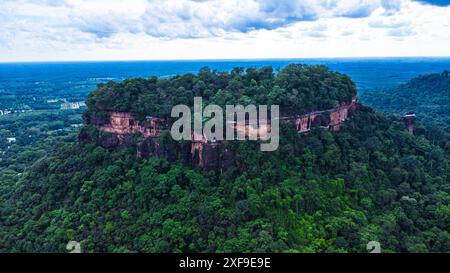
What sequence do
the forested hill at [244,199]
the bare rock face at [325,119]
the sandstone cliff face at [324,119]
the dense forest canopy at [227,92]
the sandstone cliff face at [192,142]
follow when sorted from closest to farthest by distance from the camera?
the forested hill at [244,199]
the sandstone cliff face at [192,142]
the dense forest canopy at [227,92]
the sandstone cliff face at [324,119]
the bare rock face at [325,119]

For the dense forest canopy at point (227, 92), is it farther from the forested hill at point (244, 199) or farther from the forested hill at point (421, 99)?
the forested hill at point (421, 99)

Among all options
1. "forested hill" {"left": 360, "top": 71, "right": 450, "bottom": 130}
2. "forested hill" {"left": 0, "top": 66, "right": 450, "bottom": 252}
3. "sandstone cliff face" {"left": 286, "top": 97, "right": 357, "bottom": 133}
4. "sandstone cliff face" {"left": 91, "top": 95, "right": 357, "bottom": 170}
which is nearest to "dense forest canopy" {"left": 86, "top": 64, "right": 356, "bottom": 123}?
"forested hill" {"left": 0, "top": 66, "right": 450, "bottom": 252}

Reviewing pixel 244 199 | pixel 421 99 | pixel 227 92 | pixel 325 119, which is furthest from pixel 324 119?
pixel 421 99

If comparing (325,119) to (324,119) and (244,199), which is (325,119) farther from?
(244,199)

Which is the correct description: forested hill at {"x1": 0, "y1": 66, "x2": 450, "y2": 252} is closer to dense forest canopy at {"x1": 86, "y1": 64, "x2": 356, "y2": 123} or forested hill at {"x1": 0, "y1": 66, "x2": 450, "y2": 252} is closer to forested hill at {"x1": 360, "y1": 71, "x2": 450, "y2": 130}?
dense forest canopy at {"x1": 86, "y1": 64, "x2": 356, "y2": 123}

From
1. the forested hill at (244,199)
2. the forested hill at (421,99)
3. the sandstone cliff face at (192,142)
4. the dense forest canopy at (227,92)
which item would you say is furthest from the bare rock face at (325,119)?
the forested hill at (421,99)
